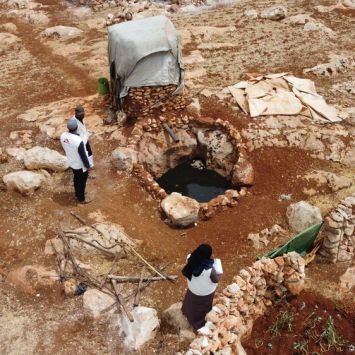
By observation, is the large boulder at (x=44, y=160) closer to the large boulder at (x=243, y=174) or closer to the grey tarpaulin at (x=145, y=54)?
the grey tarpaulin at (x=145, y=54)

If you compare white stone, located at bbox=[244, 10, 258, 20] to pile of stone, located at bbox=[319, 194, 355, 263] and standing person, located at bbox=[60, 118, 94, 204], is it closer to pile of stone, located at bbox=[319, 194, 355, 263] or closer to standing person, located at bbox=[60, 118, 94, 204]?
pile of stone, located at bbox=[319, 194, 355, 263]

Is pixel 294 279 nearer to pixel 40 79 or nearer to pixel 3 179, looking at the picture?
pixel 3 179

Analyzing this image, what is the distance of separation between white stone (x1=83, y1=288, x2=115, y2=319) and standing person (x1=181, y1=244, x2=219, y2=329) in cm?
105

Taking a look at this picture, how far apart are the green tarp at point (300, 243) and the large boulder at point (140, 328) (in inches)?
72.4

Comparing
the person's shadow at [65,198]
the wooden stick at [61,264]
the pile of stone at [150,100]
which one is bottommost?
the wooden stick at [61,264]

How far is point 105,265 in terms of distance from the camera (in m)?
4.91

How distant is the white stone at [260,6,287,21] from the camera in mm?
11859

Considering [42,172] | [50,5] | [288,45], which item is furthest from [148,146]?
[50,5]

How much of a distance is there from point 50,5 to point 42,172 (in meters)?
11.1

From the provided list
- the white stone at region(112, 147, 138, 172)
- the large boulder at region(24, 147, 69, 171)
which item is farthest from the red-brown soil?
the large boulder at region(24, 147, 69, 171)

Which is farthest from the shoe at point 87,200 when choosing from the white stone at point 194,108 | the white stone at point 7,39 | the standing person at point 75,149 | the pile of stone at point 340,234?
the white stone at point 7,39

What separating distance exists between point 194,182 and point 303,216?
10.2ft

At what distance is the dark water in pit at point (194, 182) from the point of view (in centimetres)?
790

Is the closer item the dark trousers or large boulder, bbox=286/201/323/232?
the dark trousers
